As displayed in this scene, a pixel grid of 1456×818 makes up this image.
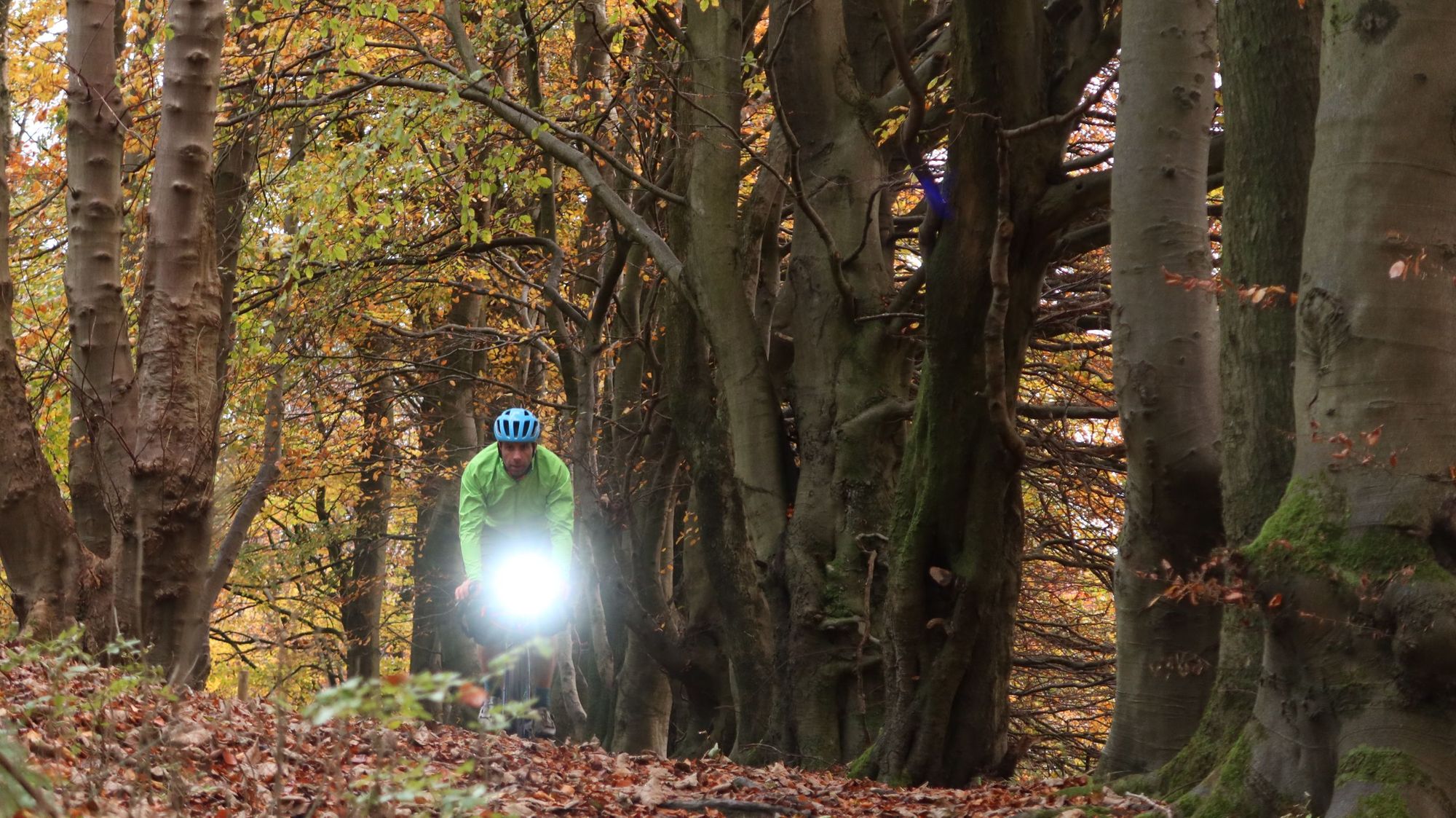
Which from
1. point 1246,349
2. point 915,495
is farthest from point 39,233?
point 1246,349

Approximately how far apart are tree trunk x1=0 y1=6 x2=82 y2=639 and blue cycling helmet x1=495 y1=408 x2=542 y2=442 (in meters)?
2.36

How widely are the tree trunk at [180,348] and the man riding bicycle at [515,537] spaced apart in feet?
5.00

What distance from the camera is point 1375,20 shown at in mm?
4168

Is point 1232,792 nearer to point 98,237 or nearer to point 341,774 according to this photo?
point 341,774

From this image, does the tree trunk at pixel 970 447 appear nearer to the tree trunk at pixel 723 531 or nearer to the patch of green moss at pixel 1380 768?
the tree trunk at pixel 723 531

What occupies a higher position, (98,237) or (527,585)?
(98,237)

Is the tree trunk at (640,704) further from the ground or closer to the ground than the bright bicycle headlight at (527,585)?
closer to the ground

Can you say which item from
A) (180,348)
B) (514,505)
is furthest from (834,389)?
(180,348)

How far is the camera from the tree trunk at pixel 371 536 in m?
19.2

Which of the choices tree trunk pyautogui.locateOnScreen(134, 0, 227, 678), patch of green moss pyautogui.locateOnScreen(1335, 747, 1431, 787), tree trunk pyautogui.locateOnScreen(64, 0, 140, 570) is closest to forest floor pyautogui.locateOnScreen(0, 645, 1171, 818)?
tree trunk pyautogui.locateOnScreen(134, 0, 227, 678)

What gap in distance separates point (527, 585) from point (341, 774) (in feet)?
14.8

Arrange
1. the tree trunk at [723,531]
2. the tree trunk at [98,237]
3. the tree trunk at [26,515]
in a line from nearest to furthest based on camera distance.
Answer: the tree trunk at [26,515], the tree trunk at [98,237], the tree trunk at [723,531]

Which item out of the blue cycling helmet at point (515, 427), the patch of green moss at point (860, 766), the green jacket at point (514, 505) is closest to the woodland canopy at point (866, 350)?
the patch of green moss at point (860, 766)

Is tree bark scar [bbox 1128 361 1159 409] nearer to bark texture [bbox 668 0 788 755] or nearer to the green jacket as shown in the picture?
the green jacket
